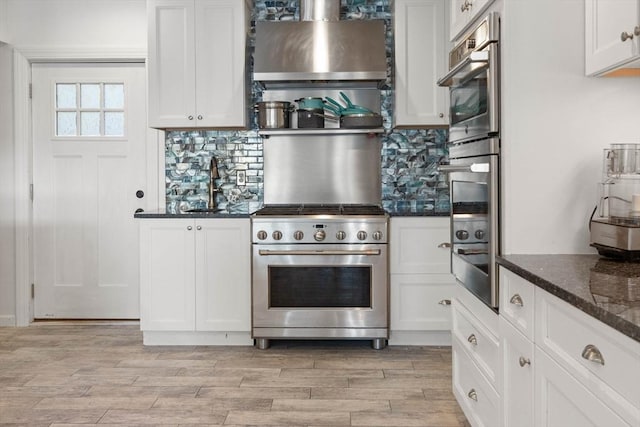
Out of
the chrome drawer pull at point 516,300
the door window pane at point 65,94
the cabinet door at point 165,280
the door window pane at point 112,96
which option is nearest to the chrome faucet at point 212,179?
the cabinet door at point 165,280

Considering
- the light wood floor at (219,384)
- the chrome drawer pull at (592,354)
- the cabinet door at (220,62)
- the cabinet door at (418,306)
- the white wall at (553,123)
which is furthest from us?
the cabinet door at (220,62)

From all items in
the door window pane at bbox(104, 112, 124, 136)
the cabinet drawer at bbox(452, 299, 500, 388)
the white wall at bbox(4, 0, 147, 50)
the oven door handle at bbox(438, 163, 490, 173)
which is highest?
the white wall at bbox(4, 0, 147, 50)

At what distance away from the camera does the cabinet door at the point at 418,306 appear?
385 centimetres

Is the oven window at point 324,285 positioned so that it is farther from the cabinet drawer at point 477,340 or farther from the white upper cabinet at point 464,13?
the white upper cabinet at point 464,13

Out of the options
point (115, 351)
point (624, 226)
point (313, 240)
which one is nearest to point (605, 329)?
point (624, 226)

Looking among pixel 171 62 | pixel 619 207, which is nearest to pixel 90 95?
pixel 171 62

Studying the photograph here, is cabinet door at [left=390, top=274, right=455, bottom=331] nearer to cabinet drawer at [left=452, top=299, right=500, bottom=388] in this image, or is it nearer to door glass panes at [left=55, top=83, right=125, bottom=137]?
cabinet drawer at [left=452, top=299, right=500, bottom=388]

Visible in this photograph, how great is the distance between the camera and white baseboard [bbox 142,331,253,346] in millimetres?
3941

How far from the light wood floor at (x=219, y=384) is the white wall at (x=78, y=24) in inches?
84.0

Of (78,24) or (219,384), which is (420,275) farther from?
(78,24)

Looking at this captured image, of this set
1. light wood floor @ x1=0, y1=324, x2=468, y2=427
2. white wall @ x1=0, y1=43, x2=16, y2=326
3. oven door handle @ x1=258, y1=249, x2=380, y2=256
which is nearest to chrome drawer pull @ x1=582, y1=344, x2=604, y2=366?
light wood floor @ x1=0, y1=324, x2=468, y2=427

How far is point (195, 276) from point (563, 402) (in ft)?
9.15

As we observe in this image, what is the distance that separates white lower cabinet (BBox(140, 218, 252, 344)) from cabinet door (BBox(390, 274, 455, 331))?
949mm

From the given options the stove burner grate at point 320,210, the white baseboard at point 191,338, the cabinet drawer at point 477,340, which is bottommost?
the white baseboard at point 191,338
